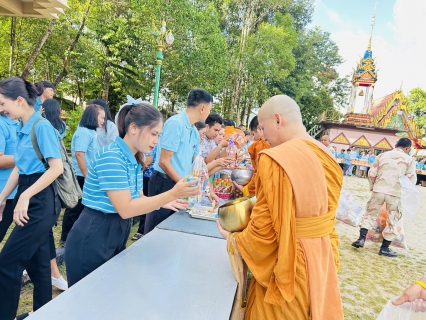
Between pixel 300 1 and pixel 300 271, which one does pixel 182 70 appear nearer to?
pixel 300 271

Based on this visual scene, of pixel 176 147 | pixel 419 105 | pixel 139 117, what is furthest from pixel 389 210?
pixel 419 105

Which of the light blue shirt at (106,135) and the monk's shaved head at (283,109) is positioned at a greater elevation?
the monk's shaved head at (283,109)

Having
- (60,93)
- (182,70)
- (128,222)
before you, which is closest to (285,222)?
(128,222)

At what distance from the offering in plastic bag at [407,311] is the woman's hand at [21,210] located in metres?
2.33

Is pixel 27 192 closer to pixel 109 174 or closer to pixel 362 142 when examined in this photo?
pixel 109 174

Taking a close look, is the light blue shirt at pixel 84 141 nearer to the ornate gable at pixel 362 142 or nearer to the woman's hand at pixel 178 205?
the woman's hand at pixel 178 205

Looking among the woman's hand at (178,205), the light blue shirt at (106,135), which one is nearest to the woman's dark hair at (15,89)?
the woman's hand at (178,205)

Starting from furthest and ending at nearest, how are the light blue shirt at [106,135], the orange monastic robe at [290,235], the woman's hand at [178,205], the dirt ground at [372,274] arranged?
1. the light blue shirt at [106,135]
2. the dirt ground at [372,274]
3. the woman's hand at [178,205]
4. the orange monastic robe at [290,235]

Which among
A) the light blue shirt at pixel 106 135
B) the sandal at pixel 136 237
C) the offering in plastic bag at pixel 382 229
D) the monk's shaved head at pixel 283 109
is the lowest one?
the sandal at pixel 136 237

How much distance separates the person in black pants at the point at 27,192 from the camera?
187 cm

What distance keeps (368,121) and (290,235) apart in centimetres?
2534

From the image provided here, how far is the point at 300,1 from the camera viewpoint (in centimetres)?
2442

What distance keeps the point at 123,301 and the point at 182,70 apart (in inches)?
573

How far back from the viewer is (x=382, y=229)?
539cm
